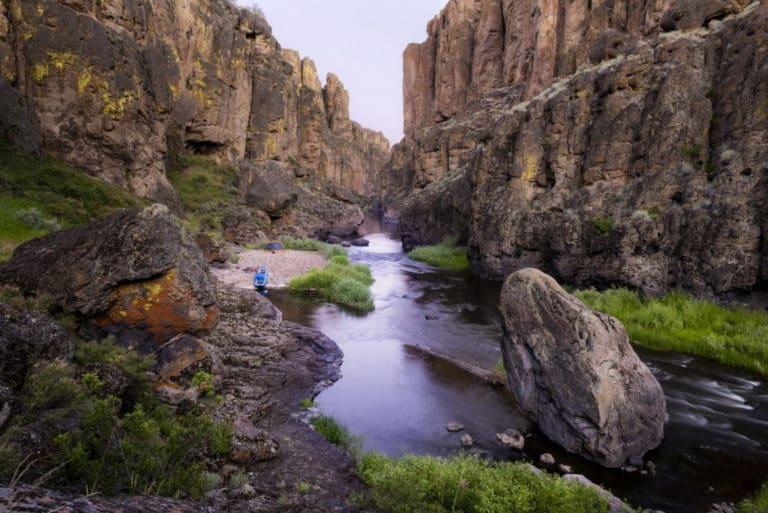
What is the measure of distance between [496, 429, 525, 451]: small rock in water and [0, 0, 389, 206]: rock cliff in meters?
23.1

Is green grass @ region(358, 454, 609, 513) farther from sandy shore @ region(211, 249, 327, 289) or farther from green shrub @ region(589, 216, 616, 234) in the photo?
green shrub @ region(589, 216, 616, 234)

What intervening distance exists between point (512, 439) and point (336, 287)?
13924mm

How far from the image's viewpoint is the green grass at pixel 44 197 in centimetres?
1411

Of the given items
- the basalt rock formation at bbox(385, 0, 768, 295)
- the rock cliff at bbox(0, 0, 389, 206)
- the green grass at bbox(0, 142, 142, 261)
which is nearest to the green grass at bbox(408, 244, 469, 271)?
the basalt rock formation at bbox(385, 0, 768, 295)

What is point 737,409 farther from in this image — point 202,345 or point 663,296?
point 202,345

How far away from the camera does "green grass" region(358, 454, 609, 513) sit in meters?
5.30

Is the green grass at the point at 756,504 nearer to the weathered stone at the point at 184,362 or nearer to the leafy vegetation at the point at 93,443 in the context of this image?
the leafy vegetation at the point at 93,443

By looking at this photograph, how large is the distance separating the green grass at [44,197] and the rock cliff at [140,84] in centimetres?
144

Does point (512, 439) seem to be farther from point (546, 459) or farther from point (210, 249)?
point (210, 249)

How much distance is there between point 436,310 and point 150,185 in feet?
66.7

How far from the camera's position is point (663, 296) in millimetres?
18500

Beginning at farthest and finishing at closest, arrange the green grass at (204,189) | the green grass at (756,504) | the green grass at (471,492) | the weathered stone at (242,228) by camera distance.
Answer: the weathered stone at (242,228) < the green grass at (204,189) < the green grass at (756,504) < the green grass at (471,492)

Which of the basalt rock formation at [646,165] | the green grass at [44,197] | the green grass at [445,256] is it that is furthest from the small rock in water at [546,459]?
the green grass at [445,256]

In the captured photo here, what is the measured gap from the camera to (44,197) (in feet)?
56.5
